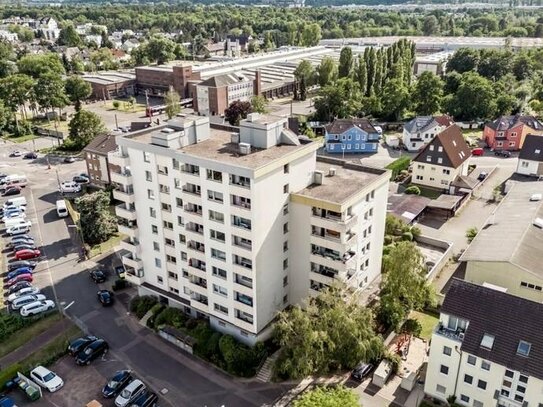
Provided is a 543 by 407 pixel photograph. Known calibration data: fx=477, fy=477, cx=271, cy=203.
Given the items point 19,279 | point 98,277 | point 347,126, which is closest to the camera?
point 98,277

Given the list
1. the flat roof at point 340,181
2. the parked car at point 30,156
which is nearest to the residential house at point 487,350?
the flat roof at point 340,181

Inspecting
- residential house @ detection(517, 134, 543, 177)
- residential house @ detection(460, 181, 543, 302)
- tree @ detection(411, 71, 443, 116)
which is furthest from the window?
tree @ detection(411, 71, 443, 116)

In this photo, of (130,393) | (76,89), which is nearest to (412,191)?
(130,393)

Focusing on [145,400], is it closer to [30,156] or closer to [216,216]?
[216,216]

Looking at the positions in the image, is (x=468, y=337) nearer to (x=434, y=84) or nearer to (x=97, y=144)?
(x=97, y=144)

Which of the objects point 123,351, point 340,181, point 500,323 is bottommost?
point 123,351

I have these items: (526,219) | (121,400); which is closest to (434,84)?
(526,219)

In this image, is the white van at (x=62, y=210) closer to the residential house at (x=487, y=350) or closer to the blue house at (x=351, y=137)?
the blue house at (x=351, y=137)
